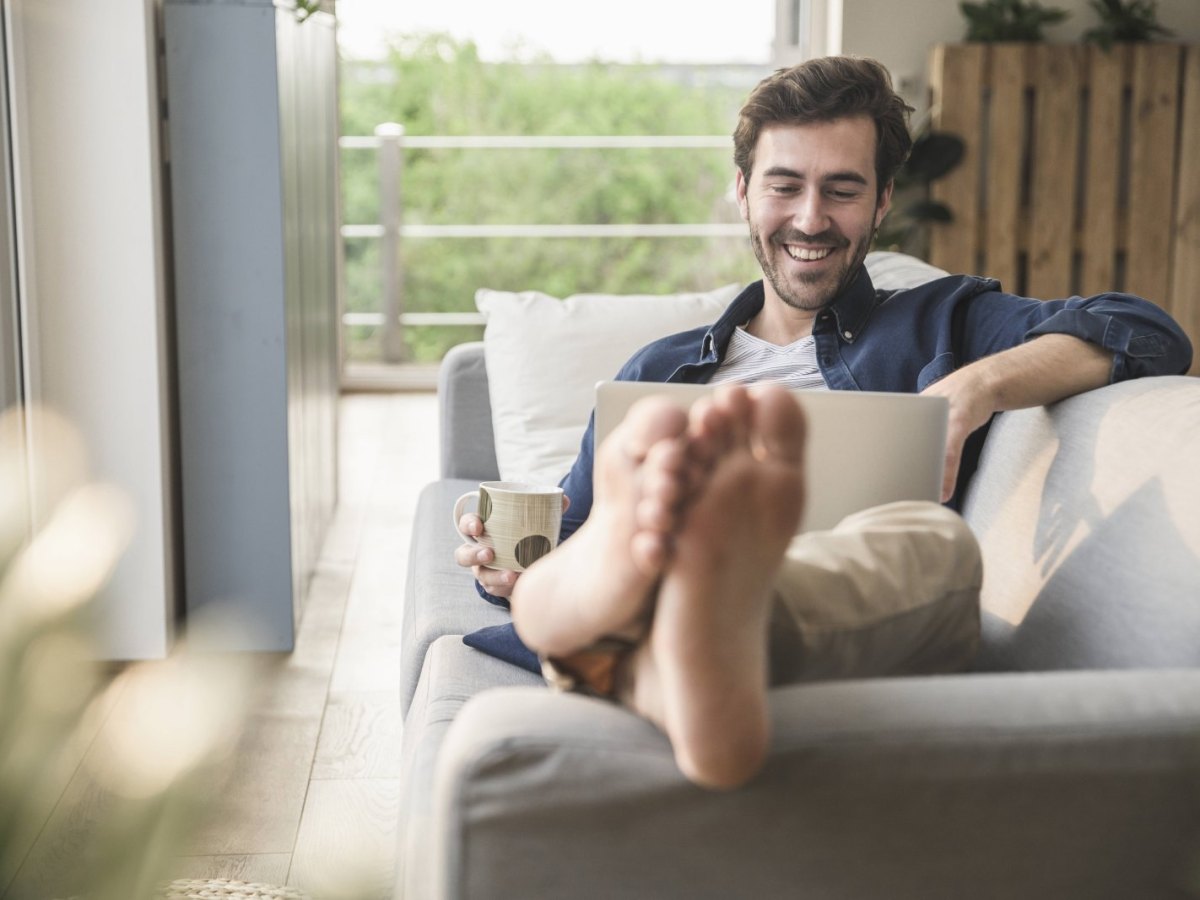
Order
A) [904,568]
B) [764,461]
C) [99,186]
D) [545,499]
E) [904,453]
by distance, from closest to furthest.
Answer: [764,461] < [904,568] < [904,453] < [545,499] < [99,186]

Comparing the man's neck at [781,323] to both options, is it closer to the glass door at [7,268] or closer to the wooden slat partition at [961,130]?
the glass door at [7,268]

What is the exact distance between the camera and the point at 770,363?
1.74m

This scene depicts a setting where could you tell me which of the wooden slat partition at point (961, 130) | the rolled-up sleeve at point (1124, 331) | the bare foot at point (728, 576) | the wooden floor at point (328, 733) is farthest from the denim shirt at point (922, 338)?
the wooden slat partition at point (961, 130)

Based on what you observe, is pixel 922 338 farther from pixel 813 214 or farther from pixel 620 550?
pixel 620 550

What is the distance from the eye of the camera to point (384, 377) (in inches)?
238

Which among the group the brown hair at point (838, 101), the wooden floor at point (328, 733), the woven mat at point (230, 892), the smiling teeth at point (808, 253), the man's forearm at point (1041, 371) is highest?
the brown hair at point (838, 101)

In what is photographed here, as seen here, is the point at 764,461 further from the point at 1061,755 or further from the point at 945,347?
the point at 945,347

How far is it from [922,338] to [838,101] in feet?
1.10

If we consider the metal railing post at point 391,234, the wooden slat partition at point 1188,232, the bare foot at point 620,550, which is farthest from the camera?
the metal railing post at point 391,234

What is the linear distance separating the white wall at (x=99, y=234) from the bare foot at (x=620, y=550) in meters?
1.69

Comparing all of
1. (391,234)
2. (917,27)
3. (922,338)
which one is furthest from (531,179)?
(922,338)

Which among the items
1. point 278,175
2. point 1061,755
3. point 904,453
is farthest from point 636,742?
point 278,175

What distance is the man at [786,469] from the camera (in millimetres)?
735

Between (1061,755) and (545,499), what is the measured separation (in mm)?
812
